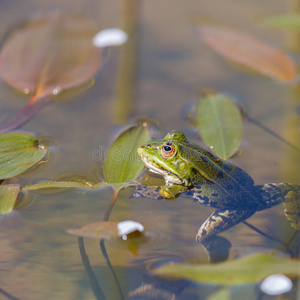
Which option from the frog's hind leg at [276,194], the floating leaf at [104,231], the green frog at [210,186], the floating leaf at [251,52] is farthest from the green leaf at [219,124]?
the floating leaf at [104,231]

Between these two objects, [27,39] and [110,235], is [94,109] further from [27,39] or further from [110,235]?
[110,235]

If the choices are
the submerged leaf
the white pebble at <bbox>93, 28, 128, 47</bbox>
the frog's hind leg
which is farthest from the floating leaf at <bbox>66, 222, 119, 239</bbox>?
→ the white pebble at <bbox>93, 28, 128, 47</bbox>

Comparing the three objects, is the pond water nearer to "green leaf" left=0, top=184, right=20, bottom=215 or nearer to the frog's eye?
"green leaf" left=0, top=184, right=20, bottom=215

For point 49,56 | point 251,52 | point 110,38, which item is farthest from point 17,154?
point 251,52

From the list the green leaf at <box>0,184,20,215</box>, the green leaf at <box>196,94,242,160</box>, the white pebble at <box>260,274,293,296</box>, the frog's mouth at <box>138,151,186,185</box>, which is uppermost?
the green leaf at <box>0,184,20,215</box>

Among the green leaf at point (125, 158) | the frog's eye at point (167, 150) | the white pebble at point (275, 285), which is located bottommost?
the white pebble at point (275, 285)

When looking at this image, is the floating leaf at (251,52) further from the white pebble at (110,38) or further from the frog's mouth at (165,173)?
the frog's mouth at (165,173)
